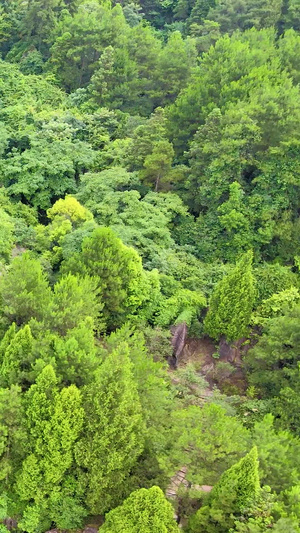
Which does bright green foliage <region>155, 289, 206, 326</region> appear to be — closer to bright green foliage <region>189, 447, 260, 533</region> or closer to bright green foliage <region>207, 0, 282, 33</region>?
bright green foliage <region>189, 447, 260, 533</region>

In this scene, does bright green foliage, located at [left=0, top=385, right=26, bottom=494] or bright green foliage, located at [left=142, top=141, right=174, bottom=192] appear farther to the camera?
bright green foliage, located at [left=142, top=141, right=174, bottom=192]

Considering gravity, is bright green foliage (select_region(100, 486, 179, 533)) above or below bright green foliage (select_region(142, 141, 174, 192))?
below

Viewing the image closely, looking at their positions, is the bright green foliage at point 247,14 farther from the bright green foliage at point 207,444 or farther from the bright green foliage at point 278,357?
the bright green foliage at point 207,444

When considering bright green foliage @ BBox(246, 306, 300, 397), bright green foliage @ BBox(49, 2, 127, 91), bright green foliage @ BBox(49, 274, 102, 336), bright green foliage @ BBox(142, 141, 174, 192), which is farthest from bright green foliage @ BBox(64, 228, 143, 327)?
bright green foliage @ BBox(49, 2, 127, 91)

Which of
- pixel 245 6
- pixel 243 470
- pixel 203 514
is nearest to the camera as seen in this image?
pixel 243 470

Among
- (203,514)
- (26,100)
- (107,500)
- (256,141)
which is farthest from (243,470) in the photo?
(26,100)

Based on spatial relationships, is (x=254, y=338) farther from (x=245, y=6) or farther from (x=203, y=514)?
(x=245, y=6)
